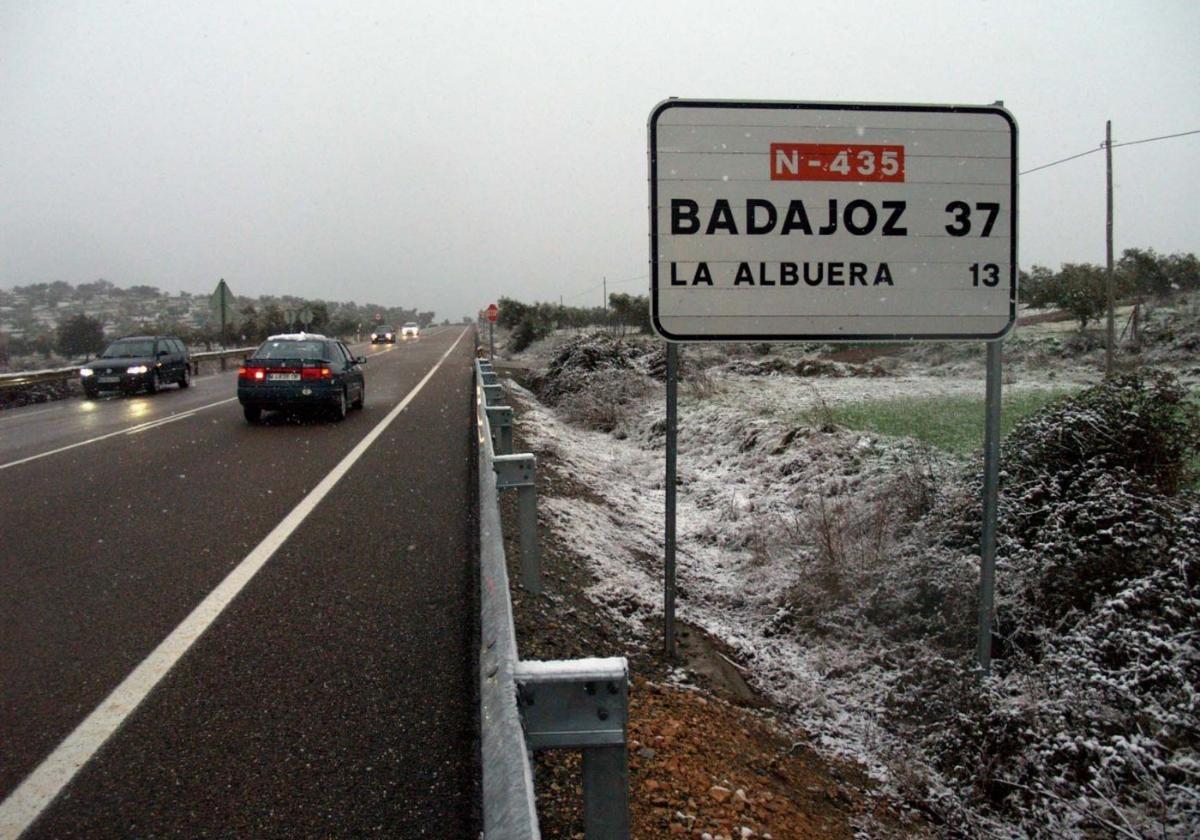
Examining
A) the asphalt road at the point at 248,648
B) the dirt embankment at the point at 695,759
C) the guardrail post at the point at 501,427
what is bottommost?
the dirt embankment at the point at 695,759

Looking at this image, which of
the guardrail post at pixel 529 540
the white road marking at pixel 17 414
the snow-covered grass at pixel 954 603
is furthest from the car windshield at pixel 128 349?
the guardrail post at pixel 529 540

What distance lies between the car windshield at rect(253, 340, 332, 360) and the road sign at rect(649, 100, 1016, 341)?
39.5 ft

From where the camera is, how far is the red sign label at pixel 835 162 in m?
4.13

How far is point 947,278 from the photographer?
13.7 ft

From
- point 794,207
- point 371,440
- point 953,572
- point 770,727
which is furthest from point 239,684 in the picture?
point 371,440

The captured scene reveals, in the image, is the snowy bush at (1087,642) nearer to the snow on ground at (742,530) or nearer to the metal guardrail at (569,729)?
the snow on ground at (742,530)

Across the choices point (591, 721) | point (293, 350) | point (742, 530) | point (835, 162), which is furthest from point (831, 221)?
point (293, 350)

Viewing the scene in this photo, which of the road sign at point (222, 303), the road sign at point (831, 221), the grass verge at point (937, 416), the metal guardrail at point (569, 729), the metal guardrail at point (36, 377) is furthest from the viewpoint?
the road sign at point (222, 303)

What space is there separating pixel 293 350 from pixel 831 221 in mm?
12816

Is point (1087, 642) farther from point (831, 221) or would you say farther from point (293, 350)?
point (293, 350)

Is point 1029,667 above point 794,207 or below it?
below

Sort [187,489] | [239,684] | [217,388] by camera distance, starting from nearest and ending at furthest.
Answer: [239,684] → [187,489] → [217,388]

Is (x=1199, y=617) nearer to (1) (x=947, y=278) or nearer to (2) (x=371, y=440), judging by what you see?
(1) (x=947, y=278)

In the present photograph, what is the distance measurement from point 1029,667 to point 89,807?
4.23m
